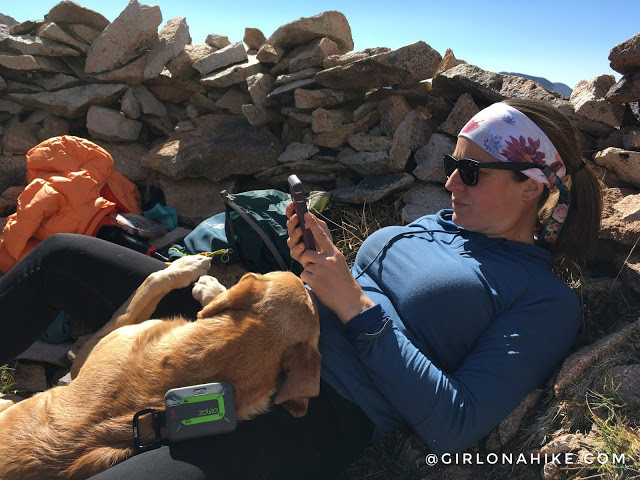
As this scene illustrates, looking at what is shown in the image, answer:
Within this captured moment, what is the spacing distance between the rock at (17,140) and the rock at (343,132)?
3889 mm

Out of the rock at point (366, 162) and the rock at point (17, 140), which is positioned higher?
the rock at point (17, 140)

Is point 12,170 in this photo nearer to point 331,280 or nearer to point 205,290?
point 205,290

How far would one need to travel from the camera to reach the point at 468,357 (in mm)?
2645

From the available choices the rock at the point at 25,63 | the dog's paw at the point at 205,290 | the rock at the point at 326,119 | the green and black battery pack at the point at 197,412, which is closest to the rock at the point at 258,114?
the rock at the point at 326,119

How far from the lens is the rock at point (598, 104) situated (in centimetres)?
411

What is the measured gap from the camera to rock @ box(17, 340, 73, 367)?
14.5 feet

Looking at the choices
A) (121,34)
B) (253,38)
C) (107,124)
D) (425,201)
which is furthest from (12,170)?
(425,201)

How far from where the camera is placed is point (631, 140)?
388 centimetres

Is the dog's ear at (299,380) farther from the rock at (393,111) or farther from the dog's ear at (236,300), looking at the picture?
the rock at (393,111)

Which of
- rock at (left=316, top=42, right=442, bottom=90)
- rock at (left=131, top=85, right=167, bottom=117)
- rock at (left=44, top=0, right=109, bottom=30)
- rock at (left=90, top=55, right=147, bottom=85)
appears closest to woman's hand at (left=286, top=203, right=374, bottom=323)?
rock at (left=316, top=42, right=442, bottom=90)

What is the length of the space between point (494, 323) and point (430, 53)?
335 cm

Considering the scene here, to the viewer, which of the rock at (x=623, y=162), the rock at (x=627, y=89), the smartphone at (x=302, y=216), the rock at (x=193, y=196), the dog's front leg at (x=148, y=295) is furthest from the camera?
the rock at (x=193, y=196)

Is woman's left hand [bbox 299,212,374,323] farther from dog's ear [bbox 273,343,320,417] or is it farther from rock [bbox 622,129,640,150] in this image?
rock [bbox 622,129,640,150]

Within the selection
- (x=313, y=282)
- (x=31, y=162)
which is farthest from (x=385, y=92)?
(x=31, y=162)
